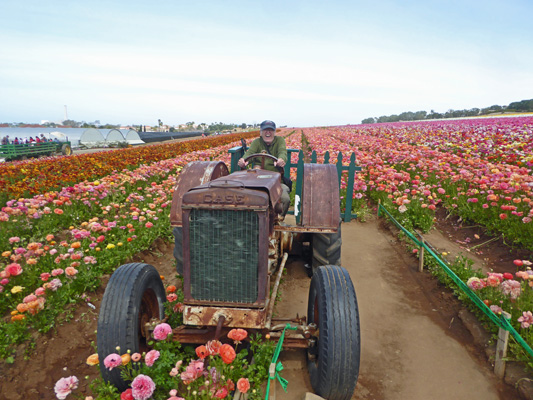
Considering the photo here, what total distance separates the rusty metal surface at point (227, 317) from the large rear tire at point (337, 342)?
0.46 m

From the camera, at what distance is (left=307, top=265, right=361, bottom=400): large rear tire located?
84.5 inches

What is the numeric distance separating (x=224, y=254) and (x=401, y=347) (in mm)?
1999

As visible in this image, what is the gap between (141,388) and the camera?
1.84 m

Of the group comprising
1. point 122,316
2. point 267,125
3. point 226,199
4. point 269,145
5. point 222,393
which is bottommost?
point 222,393

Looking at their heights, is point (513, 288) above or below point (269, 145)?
below

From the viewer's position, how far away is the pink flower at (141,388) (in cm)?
182

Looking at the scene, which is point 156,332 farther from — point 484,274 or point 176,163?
point 176,163

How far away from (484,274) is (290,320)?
2.87 m

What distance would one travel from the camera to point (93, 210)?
588 centimetres

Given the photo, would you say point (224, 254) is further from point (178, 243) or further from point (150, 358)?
point (178, 243)

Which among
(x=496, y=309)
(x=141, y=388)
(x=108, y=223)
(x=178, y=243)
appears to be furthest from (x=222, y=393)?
(x=108, y=223)

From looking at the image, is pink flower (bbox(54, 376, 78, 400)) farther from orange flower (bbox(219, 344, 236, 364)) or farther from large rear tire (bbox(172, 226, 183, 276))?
large rear tire (bbox(172, 226, 183, 276))

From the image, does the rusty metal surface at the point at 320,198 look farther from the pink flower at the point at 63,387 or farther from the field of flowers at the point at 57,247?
the pink flower at the point at 63,387

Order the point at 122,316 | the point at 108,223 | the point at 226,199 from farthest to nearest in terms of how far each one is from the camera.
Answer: the point at 108,223, the point at 226,199, the point at 122,316
